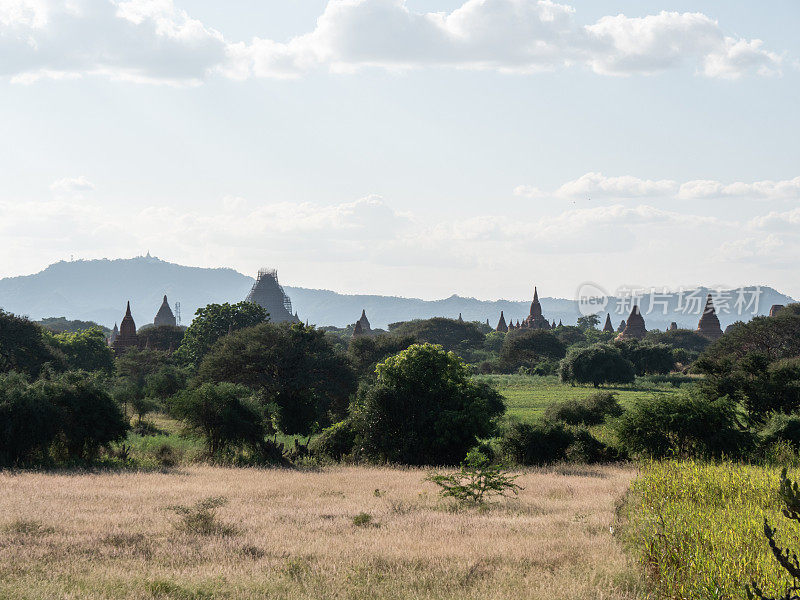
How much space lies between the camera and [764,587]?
8516mm

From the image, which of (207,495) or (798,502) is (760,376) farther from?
(798,502)

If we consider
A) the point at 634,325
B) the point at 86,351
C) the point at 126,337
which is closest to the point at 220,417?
the point at 86,351

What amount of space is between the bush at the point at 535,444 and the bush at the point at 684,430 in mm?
2360

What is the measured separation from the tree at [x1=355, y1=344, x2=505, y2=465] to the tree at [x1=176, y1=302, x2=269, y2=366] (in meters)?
35.9

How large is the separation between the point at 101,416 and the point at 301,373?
17.6 metres

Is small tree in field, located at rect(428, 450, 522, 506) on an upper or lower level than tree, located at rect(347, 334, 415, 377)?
lower

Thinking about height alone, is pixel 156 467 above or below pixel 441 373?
below

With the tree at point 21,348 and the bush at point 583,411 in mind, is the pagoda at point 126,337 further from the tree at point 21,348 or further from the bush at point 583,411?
the bush at point 583,411

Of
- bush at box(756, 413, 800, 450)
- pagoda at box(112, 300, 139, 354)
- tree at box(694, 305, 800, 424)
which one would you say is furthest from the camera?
pagoda at box(112, 300, 139, 354)

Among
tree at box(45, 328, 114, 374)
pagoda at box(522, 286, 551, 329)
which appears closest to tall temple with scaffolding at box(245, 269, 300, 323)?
pagoda at box(522, 286, 551, 329)

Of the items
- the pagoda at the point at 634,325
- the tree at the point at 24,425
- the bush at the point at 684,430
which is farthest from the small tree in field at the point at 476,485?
the pagoda at the point at 634,325

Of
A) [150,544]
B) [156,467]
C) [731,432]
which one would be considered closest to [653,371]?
[731,432]

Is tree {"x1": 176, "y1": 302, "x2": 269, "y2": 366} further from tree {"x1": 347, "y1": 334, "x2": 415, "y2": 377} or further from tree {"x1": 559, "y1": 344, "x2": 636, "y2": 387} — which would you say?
tree {"x1": 559, "y1": 344, "x2": 636, "y2": 387}

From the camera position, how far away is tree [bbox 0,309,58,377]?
46.2 m
